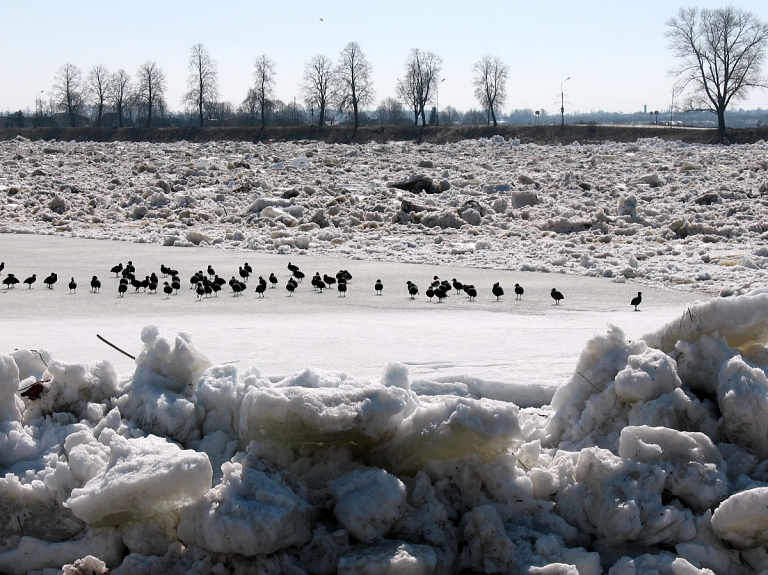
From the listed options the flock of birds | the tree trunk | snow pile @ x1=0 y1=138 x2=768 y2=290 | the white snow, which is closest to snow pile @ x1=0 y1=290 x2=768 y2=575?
the white snow

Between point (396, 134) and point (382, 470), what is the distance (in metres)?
51.4

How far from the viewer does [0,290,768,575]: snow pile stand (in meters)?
3.51

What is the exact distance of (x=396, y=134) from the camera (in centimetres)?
5416

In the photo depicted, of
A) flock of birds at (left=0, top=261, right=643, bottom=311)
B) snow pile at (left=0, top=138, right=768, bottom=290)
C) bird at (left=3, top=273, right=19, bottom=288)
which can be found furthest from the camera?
snow pile at (left=0, top=138, right=768, bottom=290)

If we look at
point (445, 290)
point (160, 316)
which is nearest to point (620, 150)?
point (445, 290)

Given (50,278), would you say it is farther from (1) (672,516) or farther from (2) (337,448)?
(1) (672,516)

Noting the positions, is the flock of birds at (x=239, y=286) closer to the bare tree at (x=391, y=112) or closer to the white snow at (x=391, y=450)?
the white snow at (x=391, y=450)

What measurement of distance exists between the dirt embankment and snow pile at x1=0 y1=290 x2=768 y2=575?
41567mm

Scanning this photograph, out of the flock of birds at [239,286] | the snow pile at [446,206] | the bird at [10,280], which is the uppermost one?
the snow pile at [446,206]

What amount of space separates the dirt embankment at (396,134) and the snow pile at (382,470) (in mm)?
41567

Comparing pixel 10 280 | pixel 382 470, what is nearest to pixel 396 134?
pixel 10 280

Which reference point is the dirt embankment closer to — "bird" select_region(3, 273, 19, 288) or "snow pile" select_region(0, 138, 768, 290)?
"snow pile" select_region(0, 138, 768, 290)

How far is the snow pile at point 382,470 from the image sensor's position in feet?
11.5

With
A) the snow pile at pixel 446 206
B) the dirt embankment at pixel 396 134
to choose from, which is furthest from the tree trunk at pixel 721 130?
the snow pile at pixel 446 206
